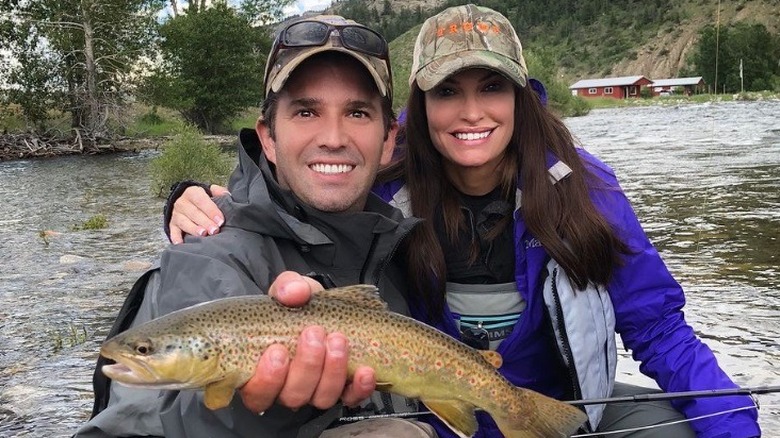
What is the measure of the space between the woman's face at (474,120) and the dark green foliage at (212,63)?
37480 mm

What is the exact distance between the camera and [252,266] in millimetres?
2781

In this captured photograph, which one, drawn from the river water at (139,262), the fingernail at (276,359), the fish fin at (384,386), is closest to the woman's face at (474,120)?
the fish fin at (384,386)

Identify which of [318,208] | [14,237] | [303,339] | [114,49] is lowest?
[14,237]

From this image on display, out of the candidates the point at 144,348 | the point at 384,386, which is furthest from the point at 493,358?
the point at 144,348

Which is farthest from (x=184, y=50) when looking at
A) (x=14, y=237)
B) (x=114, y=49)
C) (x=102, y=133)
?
(x=14, y=237)

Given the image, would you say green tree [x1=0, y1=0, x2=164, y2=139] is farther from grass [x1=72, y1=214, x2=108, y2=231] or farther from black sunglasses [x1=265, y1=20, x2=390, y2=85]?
black sunglasses [x1=265, y1=20, x2=390, y2=85]

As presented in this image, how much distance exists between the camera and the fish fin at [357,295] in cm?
259

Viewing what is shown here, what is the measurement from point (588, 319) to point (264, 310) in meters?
1.65

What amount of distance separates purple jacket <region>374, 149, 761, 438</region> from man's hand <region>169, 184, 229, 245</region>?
1.34 m

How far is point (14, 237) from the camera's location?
465 inches

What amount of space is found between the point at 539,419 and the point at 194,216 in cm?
165

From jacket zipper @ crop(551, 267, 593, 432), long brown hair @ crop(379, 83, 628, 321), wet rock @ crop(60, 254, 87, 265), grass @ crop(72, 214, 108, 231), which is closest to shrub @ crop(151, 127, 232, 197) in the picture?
grass @ crop(72, 214, 108, 231)

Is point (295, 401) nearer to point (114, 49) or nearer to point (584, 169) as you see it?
point (584, 169)

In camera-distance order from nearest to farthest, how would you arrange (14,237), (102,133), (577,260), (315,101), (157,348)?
(157,348) → (315,101) → (577,260) → (14,237) → (102,133)
